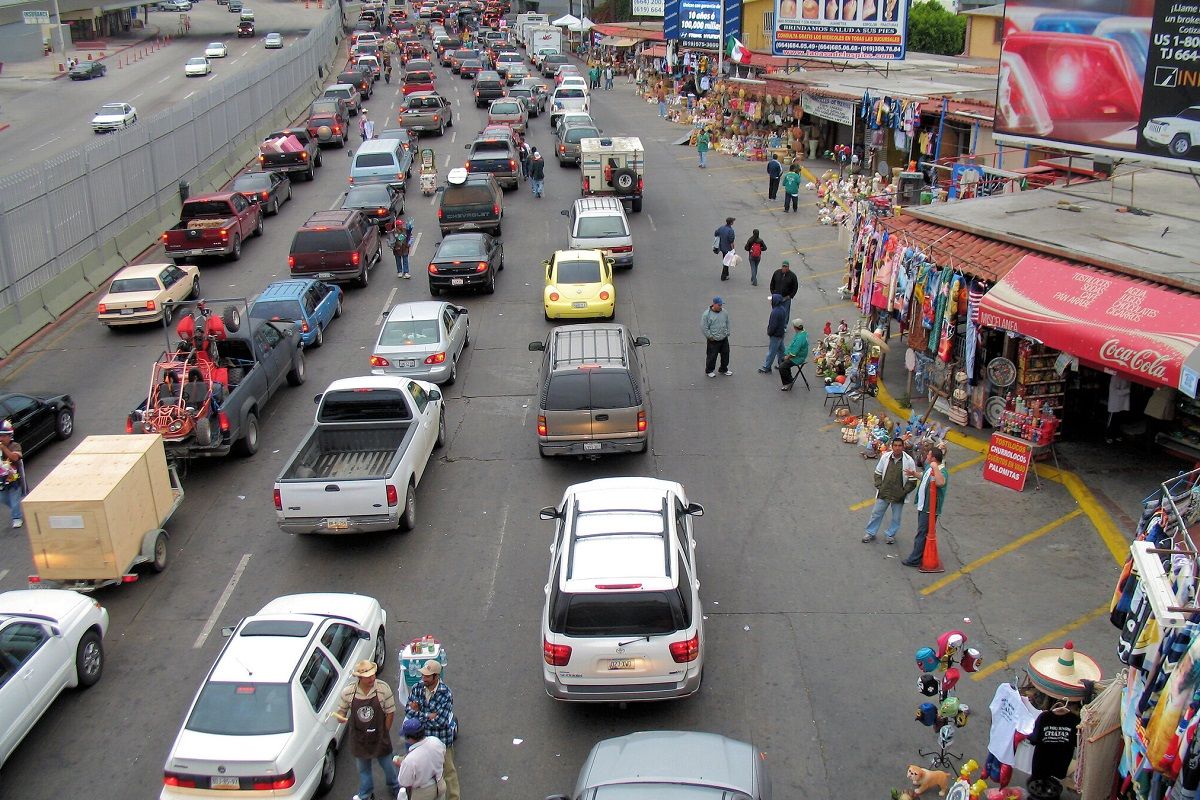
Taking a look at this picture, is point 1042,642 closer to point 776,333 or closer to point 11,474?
point 776,333

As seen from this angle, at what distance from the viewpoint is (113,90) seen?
63.3m

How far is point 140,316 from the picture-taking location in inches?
901

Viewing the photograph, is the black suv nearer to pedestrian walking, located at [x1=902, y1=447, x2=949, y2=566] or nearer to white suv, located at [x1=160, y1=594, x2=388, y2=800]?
pedestrian walking, located at [x1=902, y1=447, x2=949, y2=566]

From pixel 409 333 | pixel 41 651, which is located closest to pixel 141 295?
pixel 409 333

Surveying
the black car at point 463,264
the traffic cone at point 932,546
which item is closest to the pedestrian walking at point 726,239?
the black car at point 463,264

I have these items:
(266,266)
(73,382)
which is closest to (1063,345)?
(73,382)

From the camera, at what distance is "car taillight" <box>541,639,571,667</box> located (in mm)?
9953

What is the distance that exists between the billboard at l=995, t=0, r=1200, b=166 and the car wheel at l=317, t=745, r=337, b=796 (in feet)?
47.8

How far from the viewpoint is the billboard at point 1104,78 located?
1589cm

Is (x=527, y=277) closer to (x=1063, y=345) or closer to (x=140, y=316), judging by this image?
(x=140, y=316)

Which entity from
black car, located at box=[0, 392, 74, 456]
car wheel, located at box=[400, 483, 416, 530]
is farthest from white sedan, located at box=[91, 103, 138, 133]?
car wheel, located at box=[400, 483, 416, 530]

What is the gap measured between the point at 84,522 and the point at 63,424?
6.07 m

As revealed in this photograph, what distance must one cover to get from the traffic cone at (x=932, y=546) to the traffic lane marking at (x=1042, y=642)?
5.60 feet

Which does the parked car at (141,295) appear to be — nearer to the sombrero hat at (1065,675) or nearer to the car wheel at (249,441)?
the car wheel at (249,441)
